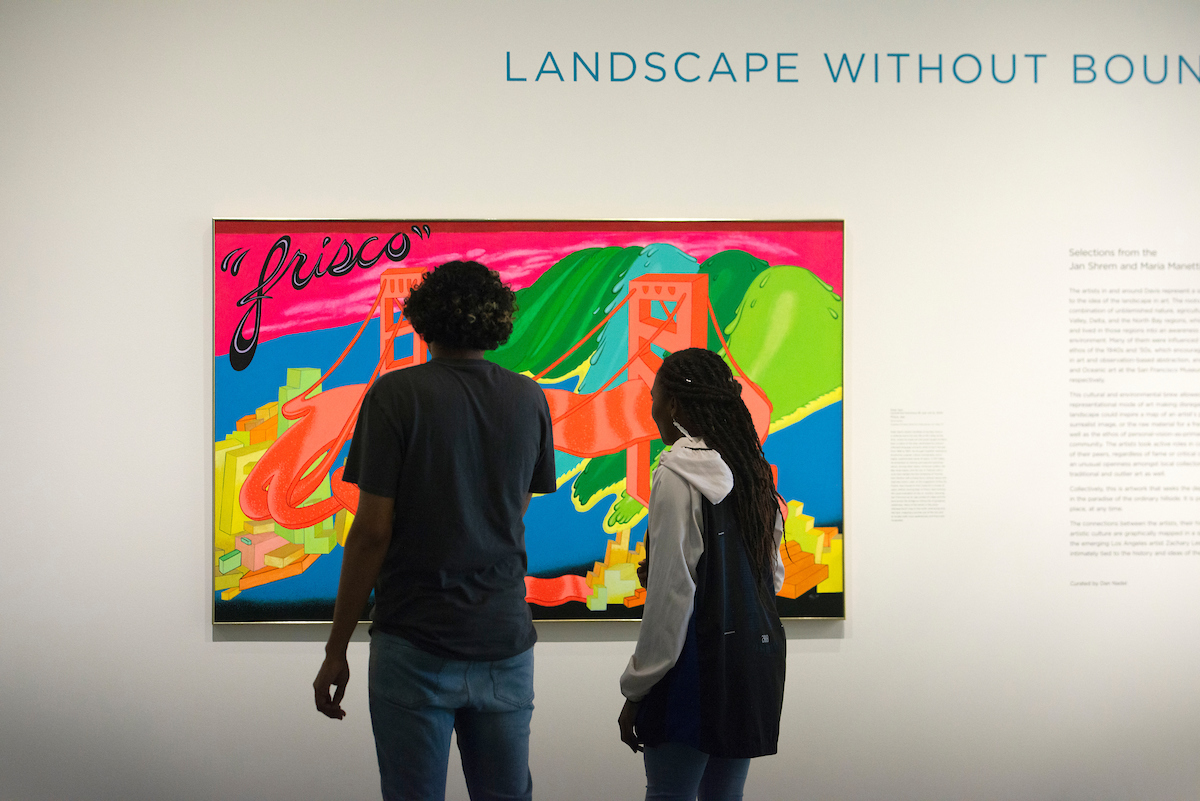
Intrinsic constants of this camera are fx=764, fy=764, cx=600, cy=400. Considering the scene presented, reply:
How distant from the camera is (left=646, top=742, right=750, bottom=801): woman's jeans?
4.75 feet

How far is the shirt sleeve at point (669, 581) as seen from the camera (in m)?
1.39

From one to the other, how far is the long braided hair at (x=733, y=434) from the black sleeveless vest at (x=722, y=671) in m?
0.04

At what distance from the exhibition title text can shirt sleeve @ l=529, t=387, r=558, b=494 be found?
1233 millimetres

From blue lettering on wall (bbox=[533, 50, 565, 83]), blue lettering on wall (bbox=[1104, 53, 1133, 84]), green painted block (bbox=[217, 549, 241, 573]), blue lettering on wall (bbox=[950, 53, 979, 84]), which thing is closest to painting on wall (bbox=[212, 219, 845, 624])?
green painted block (bbox=[217, 549, 241, 573])

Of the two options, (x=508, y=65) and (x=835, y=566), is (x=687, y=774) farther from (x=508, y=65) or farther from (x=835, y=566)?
(x=508, y=65)

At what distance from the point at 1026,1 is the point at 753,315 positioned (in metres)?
1.31

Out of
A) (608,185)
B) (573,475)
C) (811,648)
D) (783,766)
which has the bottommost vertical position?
(783,766)

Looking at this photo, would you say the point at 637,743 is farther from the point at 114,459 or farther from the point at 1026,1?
the point at 1026,1

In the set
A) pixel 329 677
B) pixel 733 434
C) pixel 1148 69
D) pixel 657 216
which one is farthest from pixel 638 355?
pixel 1148 69

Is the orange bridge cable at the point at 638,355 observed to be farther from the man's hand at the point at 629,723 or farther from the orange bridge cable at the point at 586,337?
the man's hand at the point at 629,723

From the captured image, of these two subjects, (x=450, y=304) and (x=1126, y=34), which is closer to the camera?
(x=450, y=304)

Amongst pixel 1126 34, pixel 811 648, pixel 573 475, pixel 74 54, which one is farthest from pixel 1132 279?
pixel 74 54

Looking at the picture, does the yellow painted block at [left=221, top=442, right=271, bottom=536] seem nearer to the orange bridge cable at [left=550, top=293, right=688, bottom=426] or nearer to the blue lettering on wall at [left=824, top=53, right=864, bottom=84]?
the orange bridge cable at [left=550, top=293, right=688, bottom=426]

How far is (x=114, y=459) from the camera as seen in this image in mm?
2240
